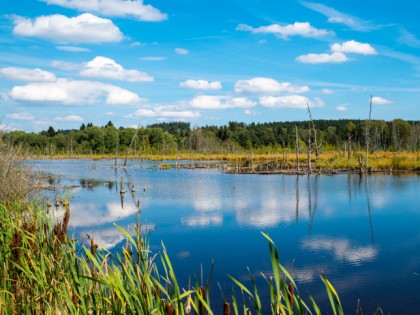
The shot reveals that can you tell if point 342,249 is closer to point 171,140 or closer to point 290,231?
point 290,231

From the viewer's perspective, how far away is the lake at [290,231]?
31.6 feet

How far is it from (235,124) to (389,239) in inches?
4732

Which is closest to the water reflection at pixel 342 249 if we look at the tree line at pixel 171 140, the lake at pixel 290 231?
the lake at pixel 290 231

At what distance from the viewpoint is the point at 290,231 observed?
15172 mm

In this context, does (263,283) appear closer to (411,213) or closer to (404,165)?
(411,213)

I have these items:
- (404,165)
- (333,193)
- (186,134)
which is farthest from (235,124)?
(333,193)

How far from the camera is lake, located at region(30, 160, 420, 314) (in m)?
9.63

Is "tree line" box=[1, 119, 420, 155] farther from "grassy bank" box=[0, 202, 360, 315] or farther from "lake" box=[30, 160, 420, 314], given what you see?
"grassy bank" box=[0, 202, 360, 315]

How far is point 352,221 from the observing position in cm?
1706

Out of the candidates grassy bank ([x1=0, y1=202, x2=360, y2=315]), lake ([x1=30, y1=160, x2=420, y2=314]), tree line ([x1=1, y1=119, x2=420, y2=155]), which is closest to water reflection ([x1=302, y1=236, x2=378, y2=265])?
lake ([x1=30, y1=160, x2=420, y2=314])

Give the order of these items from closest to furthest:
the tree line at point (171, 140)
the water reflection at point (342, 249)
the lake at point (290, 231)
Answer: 1. the lake at point (290, 231)
2. the water reflection at point (342, 249)
3. the tree line at point (171, 140)

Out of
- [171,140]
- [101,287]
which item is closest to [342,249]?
[101,287]

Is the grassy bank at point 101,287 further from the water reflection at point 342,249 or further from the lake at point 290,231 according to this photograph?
the water reflection at point 342,249

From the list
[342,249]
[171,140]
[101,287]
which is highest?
[171,140]
